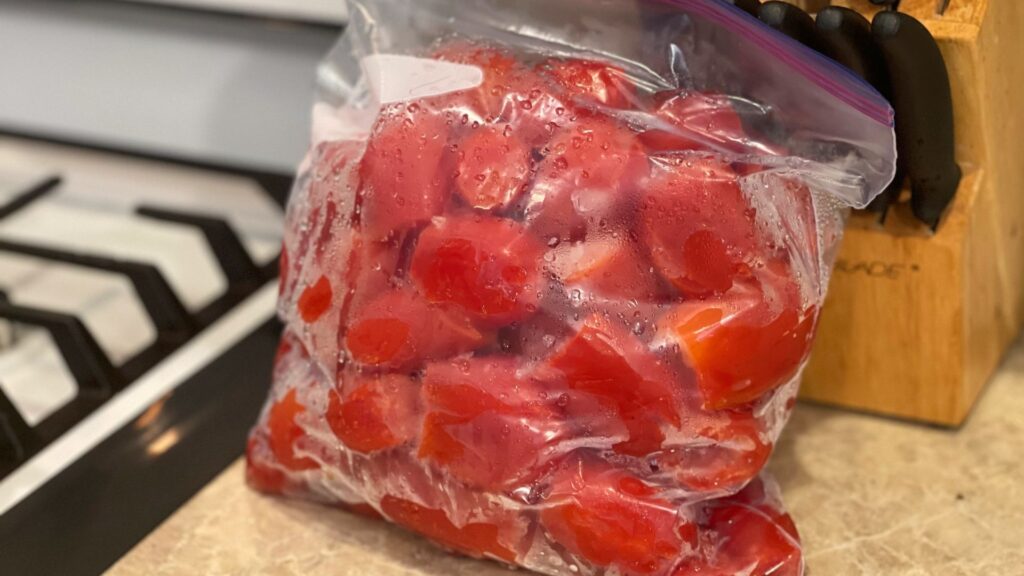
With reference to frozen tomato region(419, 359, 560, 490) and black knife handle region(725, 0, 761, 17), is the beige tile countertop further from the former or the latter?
black knife handle region(725, 0, 761, 17)

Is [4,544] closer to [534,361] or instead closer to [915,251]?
[534,361]

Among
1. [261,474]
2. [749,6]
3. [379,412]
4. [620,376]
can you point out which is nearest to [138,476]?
[261,474]

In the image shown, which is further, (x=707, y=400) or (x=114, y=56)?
(x=114, y=56)

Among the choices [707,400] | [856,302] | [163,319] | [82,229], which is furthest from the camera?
[82,229]

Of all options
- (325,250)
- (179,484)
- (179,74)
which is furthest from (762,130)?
(179,74)

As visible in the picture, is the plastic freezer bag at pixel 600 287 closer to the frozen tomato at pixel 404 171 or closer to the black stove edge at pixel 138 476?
the frozen tomato at pixel 404 171

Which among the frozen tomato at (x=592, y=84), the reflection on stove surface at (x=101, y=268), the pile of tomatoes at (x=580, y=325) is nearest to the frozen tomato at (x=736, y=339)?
the pile of tomatoes at (x=580, y=325)
